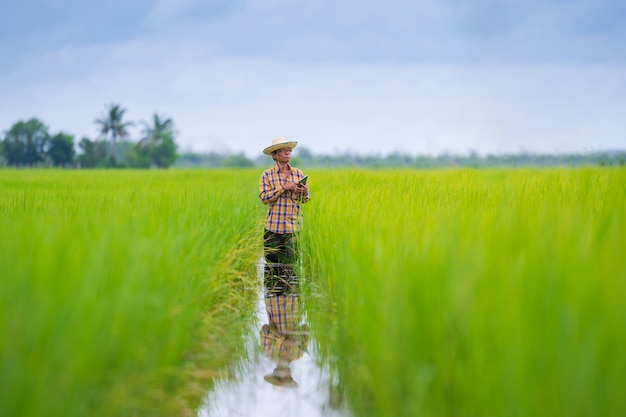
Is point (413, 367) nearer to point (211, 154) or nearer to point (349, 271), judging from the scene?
point (349, 271)

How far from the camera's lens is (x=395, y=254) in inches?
117

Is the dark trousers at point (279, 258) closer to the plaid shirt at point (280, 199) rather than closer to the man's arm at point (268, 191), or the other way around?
the plaid shirt at point (280, 199)

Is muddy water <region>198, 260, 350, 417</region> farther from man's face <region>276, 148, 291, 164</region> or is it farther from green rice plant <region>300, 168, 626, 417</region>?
man's face <region>276, 148, 291, 164</region>

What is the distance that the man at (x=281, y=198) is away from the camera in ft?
17.9

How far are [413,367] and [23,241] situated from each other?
2.17 metres

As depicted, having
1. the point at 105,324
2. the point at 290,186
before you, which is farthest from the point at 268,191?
the point at 105,324

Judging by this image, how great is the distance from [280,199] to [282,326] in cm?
155

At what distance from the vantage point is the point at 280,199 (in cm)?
569

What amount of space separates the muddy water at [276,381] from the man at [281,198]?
4.52 ft

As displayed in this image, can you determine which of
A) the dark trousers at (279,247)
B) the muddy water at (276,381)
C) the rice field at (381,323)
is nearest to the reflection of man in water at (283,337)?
the muddy water at (276,381)

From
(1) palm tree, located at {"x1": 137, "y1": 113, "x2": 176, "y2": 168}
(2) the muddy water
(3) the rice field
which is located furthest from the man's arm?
(1) palm tree, located at {"x1": 137, "y1": 113, "x2": 176, "y2": 168}

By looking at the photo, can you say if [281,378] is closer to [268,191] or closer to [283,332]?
[283,332]

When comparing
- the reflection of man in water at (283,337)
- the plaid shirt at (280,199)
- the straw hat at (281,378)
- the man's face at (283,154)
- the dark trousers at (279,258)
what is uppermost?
the man's face at (283,154)

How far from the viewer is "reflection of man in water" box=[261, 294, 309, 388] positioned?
3551 millimetres
